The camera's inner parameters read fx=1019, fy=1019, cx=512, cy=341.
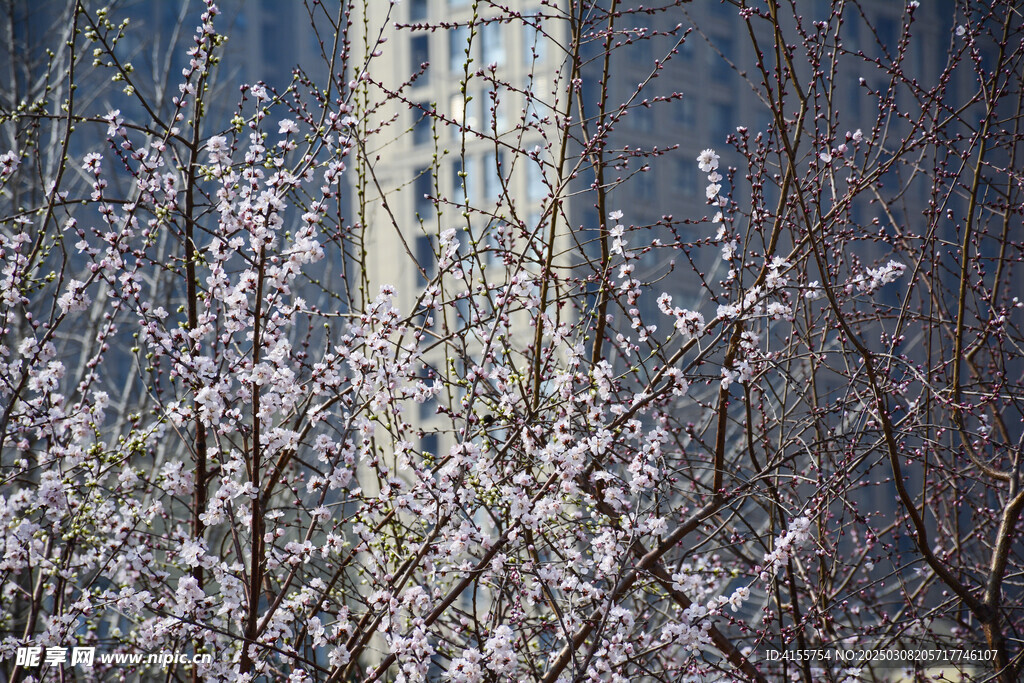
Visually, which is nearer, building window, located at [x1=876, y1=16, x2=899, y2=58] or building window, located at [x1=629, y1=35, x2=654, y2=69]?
Answer: building window, located at [x1=629, y1=35, x2=654, y2=69]

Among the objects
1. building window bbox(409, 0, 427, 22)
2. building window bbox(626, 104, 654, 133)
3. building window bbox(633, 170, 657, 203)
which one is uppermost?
building window bbox(409, 0, 427, 22)

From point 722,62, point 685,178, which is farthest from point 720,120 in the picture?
point 685,178

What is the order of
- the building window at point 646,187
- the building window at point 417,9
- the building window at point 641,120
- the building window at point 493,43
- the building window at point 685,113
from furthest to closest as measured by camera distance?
1. the building window at point 417,9
2. the building window at point 493,43
3. the building window at point 685,113
4. the building window at point 641,120
5. the building window at point 646,187

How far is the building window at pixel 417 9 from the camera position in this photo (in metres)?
37.2

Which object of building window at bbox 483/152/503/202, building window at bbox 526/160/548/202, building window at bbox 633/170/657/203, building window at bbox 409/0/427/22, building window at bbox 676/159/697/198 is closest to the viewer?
building window at bbox 526/160/548/202

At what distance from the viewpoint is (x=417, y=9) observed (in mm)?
37875

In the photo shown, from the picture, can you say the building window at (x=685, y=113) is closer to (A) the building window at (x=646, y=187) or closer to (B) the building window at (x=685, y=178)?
(B) the building window at (x=685, y=178)

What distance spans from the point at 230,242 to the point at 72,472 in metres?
1.06

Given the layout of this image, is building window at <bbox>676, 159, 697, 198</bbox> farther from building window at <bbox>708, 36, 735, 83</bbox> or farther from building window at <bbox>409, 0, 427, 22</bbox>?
building window at <bbox>409, 0, 427, 22</bbox>

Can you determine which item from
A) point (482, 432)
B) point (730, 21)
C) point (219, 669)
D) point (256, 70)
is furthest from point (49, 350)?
point (256, 70)

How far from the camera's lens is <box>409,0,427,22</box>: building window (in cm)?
3722

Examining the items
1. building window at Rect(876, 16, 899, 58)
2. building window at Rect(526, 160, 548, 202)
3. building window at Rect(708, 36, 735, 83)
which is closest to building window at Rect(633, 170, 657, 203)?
building window at Rect(526, 160, 548, 202)

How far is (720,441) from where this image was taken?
379cm

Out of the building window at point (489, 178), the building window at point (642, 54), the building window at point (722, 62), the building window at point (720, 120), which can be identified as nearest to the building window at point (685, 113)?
the building window at point (720, 120)
